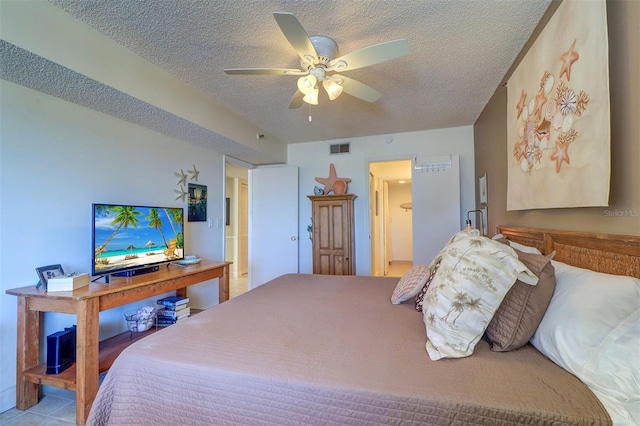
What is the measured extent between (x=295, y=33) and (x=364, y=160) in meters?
2.94

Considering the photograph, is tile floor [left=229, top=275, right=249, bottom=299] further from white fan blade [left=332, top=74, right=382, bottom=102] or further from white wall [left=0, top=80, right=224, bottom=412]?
white fan blade [left=332, top=74, right=382, bottom=102]

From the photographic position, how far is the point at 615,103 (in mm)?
1112

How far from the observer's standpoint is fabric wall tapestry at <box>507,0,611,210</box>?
1108 millimetres

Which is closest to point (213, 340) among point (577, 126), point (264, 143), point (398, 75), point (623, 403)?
point (623, 403)

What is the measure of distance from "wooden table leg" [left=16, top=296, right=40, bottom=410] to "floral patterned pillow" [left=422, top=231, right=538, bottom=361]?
240cm

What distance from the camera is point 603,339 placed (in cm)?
83

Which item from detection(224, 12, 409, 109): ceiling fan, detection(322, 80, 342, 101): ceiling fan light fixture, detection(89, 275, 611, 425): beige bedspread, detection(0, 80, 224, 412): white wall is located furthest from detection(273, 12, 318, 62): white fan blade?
detection(0, 80, 224, 412): white wall

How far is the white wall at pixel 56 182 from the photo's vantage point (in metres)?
1.82

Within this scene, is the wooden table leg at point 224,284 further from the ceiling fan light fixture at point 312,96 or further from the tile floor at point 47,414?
the ceiling fan light fixture at point 312,96

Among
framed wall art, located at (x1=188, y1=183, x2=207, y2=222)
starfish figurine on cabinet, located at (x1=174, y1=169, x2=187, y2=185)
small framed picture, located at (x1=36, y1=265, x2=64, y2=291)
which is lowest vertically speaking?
small framed picture, located at (x1=36, y1=265, x2=64, y2=291)

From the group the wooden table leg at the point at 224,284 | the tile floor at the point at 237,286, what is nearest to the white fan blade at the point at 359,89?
the wooden table leg at the point at 224,284

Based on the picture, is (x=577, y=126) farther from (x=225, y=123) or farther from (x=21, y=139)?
(x=21, y=139)

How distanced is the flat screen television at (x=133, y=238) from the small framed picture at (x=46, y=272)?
0.70 ft

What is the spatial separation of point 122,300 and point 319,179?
2.99 meters
